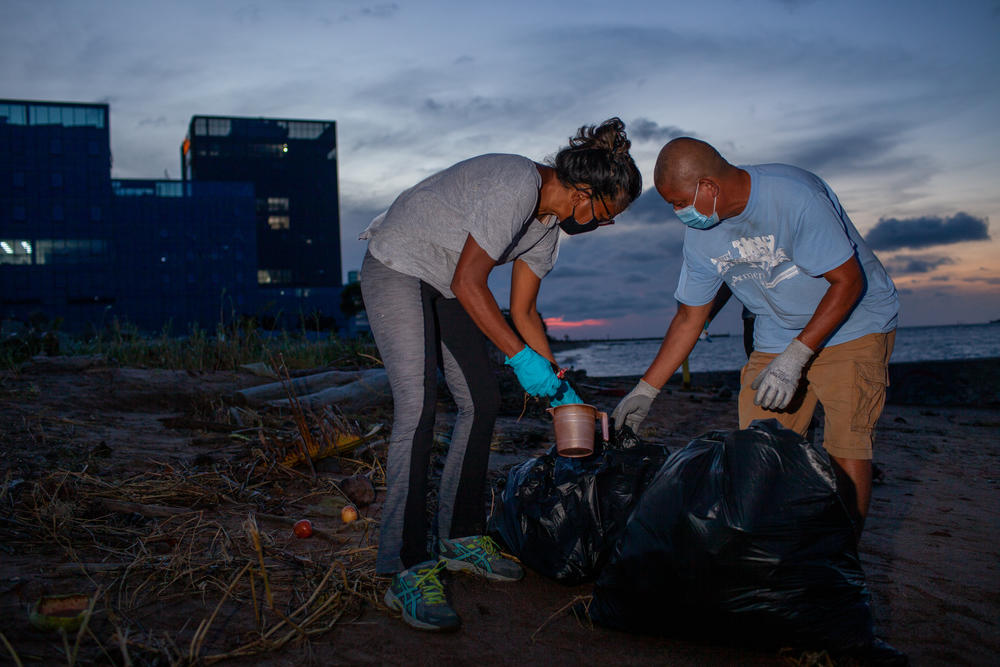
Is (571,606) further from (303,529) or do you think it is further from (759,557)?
(303,529)

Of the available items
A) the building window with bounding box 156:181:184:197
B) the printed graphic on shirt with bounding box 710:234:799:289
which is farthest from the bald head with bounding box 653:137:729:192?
the building window with bounding box 156:181:184:197

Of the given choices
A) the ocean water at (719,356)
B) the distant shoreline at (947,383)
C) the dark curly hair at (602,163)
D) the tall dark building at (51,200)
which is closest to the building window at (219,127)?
the tall dark building at (51,200)

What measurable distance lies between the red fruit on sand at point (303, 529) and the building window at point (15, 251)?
53.9 metres

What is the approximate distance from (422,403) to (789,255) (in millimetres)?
1396

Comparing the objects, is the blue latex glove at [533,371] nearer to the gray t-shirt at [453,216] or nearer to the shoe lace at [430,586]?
the gray t-shirt at [453,216]

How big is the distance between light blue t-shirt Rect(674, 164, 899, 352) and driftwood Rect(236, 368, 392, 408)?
12.2 feet

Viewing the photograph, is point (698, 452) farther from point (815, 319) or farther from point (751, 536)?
point (815, 319)

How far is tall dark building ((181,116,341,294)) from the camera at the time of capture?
228 ft

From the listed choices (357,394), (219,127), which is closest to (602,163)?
(357,394)

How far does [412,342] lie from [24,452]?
277cm

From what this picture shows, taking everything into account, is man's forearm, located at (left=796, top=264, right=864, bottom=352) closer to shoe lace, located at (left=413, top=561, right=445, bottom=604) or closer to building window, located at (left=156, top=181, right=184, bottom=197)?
shoe lace, located at (left=413, top=561, right=445, bottom=604)

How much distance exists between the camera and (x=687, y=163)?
89.5 inches

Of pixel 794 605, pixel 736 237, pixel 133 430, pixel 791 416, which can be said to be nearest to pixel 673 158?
pixel 736 237

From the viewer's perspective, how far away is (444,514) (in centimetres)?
229
